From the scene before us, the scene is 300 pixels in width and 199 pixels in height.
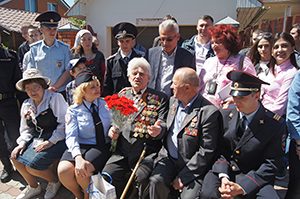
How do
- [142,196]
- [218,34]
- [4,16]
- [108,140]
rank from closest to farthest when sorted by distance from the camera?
[142,196], [218,34], [108,140], [4,16]

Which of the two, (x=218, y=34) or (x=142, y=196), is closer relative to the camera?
(x=142, y=196)

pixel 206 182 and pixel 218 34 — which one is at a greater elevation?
pixel 218 34

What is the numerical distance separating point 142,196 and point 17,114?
7.68 ft

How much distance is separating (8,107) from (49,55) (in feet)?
3.13

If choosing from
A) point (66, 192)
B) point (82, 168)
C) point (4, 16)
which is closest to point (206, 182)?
point (82, 168)

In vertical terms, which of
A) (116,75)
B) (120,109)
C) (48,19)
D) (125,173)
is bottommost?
(125,173)

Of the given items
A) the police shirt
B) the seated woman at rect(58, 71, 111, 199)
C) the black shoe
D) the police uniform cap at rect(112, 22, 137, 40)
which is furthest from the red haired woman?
the black shoe

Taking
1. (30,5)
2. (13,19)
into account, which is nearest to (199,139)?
(13,19)

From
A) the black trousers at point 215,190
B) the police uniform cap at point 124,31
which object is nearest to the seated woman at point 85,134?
the police uniform cap at point 124,31

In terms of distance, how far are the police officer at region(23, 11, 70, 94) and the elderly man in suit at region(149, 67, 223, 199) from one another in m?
1.99

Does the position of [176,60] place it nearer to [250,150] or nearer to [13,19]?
[250,150]

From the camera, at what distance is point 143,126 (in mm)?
2801

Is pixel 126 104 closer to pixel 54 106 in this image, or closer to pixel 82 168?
pixel 82 168

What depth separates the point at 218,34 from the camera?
9.52 feet
